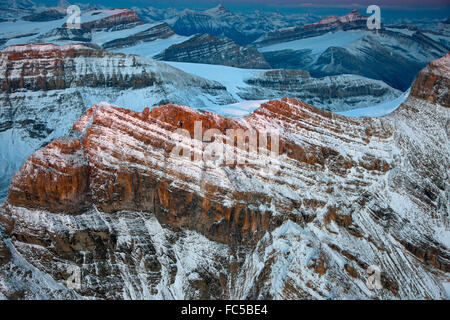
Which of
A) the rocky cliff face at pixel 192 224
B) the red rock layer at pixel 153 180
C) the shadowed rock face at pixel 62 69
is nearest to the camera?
the rocky cliff face at pixel 192 224

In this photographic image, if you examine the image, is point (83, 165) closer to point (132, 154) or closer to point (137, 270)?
point (132, 154)

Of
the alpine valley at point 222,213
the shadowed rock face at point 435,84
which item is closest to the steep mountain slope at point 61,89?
the alpine valley at point 222,213

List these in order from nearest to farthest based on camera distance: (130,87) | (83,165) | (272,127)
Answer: (83,165), (272,127), (130,87)

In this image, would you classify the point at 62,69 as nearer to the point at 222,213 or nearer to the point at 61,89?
the point at 61,89

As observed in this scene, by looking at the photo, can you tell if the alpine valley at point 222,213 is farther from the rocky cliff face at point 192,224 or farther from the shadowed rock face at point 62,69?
the shadowed rock face at point 62,69

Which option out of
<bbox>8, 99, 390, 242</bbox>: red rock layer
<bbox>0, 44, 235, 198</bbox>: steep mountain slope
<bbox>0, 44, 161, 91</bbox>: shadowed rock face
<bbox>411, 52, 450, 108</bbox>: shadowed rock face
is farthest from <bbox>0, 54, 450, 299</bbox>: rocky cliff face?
<bbox>0, 44, 161, 91</bbox>: shadowed rock face

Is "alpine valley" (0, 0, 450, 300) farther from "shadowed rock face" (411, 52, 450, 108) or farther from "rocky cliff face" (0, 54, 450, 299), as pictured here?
"shadowed rock face" (411, 52, 450, 108)

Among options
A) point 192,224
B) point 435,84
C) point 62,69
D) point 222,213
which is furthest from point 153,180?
point 62,69
